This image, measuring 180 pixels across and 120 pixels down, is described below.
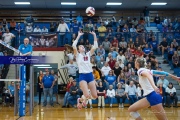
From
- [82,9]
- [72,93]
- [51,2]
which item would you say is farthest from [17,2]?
[72,93]

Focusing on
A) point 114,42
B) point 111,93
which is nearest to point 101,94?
point 111,93

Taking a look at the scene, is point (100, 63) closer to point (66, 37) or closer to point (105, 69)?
point (105, 69)

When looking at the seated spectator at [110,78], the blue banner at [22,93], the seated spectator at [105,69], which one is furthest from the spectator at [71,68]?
the blue banner at [22,93]

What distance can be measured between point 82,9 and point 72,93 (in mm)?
16314

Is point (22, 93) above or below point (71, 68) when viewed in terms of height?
below

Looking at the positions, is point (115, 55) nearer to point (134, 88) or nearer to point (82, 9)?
point (134, 88)

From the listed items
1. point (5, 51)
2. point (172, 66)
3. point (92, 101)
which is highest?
point (5, 51)

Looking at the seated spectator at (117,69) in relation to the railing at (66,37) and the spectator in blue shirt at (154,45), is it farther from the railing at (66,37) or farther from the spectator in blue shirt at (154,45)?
the spectator in blue shirt at (154,45)

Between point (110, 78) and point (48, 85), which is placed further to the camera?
point (110, 78)

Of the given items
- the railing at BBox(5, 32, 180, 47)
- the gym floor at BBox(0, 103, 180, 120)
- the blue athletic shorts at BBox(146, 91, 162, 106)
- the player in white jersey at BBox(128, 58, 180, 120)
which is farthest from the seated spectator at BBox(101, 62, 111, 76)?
the blue athletic shorts at BBox(146, 91, 162, 106)

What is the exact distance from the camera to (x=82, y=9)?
33.9m

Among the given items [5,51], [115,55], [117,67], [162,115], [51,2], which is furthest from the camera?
[51,2]

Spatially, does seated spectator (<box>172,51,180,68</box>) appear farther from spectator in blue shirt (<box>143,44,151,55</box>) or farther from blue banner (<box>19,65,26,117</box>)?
blue banner (<box>19,65,26,117</box>)

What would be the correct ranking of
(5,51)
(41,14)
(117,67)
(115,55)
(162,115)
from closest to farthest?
(162,115) < (5,51) < (117,67) < (115,55) < (41,14)
